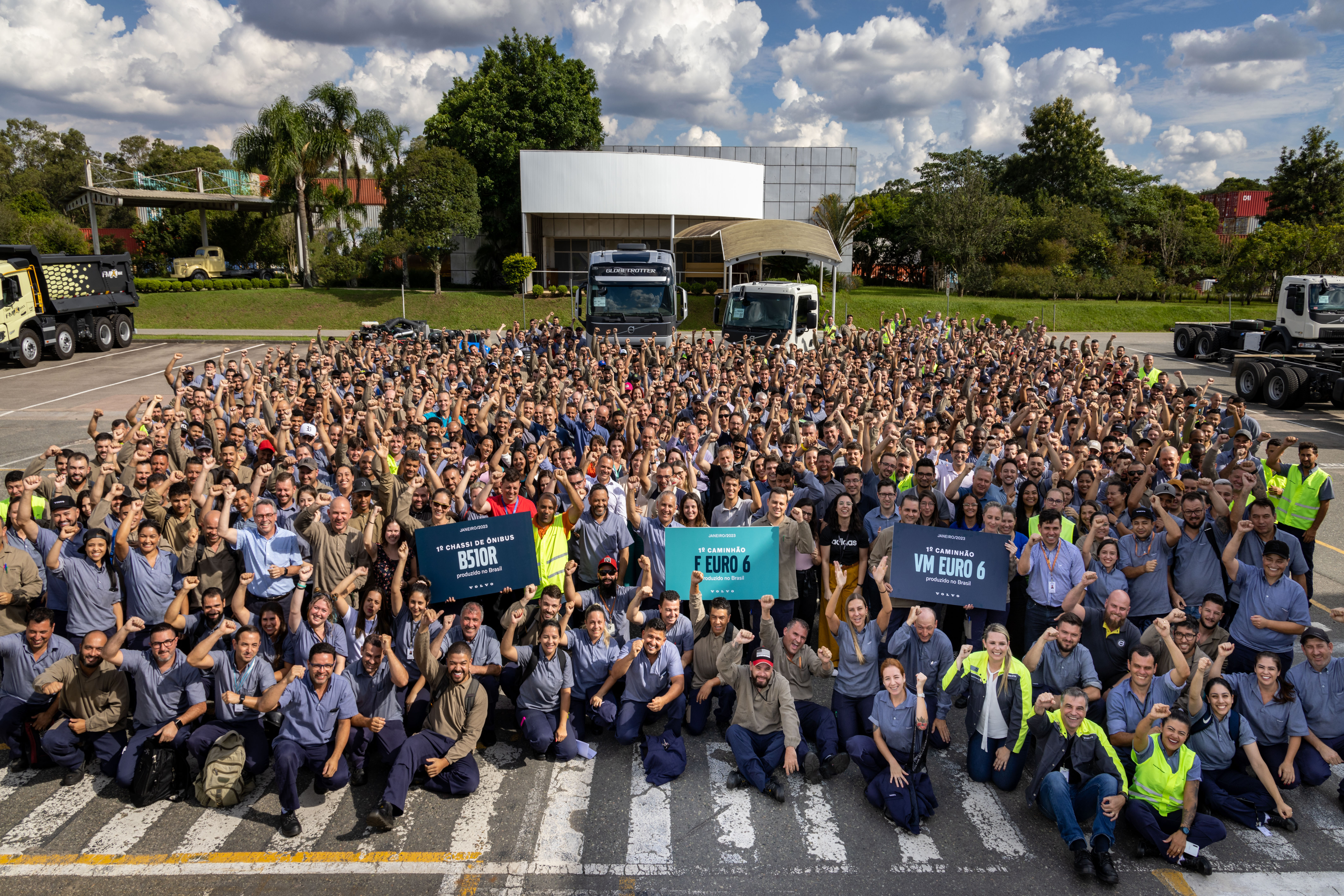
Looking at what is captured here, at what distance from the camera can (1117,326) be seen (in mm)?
43500

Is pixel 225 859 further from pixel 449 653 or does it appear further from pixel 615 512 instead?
pixel 615 512

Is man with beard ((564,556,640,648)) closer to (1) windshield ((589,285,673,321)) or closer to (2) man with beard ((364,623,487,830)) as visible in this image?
(2) man with beard ((364,623,487,830))

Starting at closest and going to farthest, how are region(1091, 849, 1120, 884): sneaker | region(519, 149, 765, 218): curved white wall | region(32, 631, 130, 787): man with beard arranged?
region(1091, 849, 1120, 884): sneaker
region(32, 631, 130, 787): man with beard
region(519, 149, 765, 218): curved white wall

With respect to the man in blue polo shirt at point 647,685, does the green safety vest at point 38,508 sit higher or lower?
higher

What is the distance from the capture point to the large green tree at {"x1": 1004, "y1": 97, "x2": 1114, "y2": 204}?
2313 inches

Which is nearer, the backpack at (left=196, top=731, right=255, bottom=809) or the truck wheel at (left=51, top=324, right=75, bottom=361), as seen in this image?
the backpack at (left=196, top=731, right=255, bottom=809)

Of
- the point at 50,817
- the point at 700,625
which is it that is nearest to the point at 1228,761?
the point at 700,625

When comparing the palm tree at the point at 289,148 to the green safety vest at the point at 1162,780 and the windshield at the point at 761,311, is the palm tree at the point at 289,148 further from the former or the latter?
the green safety vest at the point at 1162,780

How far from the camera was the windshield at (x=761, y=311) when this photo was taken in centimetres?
2334

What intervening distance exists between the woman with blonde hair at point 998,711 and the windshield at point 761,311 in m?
17.5

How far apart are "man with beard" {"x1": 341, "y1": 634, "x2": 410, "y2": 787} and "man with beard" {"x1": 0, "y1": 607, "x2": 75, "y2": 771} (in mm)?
2267

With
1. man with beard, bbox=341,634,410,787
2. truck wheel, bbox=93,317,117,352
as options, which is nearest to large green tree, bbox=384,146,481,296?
truck wheel, bbox=93,317,117,352

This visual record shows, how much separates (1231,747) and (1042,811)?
139 centimetres

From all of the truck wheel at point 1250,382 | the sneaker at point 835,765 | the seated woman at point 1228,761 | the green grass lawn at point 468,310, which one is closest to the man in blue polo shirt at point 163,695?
the sneaker at point 835,765
